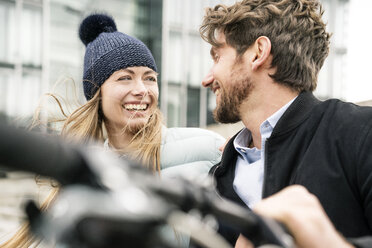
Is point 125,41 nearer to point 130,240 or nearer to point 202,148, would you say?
point 202,148

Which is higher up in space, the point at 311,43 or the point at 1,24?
the point at 1,24

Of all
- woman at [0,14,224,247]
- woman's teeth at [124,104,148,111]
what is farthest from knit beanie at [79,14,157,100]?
woman's teeth at [124,104,148,111]

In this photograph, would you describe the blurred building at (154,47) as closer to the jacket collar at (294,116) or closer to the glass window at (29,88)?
the glass window at (29,88)

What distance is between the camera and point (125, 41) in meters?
3.38

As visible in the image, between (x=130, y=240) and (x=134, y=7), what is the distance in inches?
520

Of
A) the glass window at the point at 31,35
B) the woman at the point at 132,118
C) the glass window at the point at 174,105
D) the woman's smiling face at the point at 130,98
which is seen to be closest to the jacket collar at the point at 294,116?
the woman at the point at 132,118

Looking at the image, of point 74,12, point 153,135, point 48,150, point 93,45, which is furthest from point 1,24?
point 48,150

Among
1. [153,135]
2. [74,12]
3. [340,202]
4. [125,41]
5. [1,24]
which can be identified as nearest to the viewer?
[340,202]

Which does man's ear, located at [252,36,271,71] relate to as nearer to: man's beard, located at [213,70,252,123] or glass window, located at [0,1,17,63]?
man's beard, located at [213,70,252,123]

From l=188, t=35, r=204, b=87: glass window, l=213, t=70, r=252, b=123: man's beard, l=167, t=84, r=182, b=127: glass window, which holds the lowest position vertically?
l=167, t=84, r=182, b=127: glass window

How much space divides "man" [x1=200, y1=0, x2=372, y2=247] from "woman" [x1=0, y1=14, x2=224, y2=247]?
30 cm

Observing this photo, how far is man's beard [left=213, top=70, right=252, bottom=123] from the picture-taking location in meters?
2.57

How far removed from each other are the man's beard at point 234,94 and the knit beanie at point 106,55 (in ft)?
2.92

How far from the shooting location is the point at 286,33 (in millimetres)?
2615
